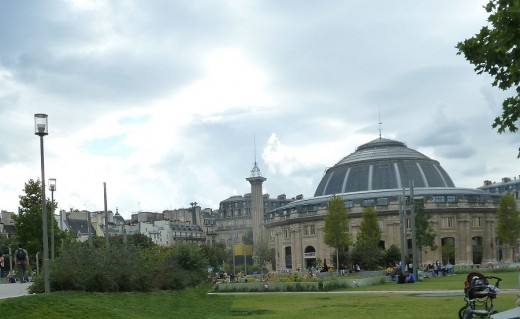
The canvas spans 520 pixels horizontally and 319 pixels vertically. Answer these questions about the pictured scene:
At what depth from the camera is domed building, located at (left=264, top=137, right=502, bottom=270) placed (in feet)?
440

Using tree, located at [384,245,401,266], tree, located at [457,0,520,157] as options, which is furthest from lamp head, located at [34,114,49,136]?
tree, located at [384,245,401,266]

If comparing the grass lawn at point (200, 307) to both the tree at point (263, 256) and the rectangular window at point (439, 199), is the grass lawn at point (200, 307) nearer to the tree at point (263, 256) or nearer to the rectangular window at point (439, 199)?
the rectangular window at point (439, 199)

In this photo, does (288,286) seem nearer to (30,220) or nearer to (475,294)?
(30,220)

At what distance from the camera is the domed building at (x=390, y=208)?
134 m

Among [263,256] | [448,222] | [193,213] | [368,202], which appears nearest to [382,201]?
[368,202]

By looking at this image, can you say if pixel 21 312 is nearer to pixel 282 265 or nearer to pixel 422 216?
pixel 422 216

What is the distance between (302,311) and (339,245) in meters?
79.4

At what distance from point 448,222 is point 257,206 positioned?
56297mm

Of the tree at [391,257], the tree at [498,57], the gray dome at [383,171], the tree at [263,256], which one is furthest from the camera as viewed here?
the gray dome at [383,171]

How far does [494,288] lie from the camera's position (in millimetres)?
19219

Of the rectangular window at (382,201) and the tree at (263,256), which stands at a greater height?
the rectangular window at (382,201)

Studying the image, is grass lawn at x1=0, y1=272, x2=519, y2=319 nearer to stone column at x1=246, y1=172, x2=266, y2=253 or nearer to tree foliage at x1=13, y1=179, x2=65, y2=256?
tree foliage at x1=13, y1=179, x2=65, y2=256

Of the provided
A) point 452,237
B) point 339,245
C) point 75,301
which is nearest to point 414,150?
point 452,237

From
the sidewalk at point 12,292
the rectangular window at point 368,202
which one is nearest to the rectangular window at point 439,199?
the rectangular window at point 368,202
